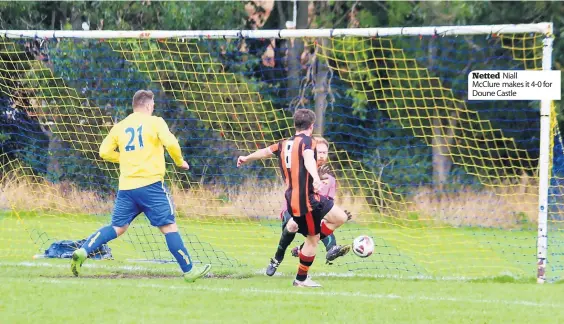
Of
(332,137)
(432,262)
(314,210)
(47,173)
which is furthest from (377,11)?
(314,210)

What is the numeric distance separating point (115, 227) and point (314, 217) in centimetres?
192

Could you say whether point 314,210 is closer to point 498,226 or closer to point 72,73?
point 498,226

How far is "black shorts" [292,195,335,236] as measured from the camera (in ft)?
31.8

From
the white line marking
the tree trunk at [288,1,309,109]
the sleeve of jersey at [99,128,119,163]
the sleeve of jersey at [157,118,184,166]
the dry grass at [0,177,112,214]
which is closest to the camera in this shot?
the white line marking

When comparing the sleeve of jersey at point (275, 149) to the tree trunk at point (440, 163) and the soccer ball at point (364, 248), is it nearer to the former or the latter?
the soccer ball at point (364, 248)

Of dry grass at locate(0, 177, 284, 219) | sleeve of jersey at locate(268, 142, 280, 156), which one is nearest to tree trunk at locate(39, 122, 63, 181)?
dry grass at locate(0, 177, 284, 219)

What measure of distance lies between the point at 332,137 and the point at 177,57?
12.2 feet

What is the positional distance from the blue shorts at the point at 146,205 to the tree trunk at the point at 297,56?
12.9 m

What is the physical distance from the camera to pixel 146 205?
9.77 m

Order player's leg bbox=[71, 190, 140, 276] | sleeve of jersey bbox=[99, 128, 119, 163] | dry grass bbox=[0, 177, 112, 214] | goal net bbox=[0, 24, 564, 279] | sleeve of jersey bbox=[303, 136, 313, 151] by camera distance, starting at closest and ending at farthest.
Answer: sleeve of jersey bbox=[303, 136, 313, 151]
player's leg bbox=[71, 190, 140, 276]
sleeve of jersey bbox=[99, 128, 119, 163]
goal net bbox=[0, 24, 564, 279]
dry grass bbox=[0, 177, 112, 214]

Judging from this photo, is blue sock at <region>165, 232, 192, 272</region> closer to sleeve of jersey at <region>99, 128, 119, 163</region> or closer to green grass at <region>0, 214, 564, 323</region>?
green grass at <region>0, 214, 564, 323</region>

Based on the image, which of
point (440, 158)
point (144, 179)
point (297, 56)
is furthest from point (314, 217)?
point (297, 56)

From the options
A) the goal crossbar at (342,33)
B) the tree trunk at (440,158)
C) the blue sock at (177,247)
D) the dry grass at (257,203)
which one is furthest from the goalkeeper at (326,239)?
the tree trunk at (440,158)

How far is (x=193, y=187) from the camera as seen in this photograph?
16016 millimetres
